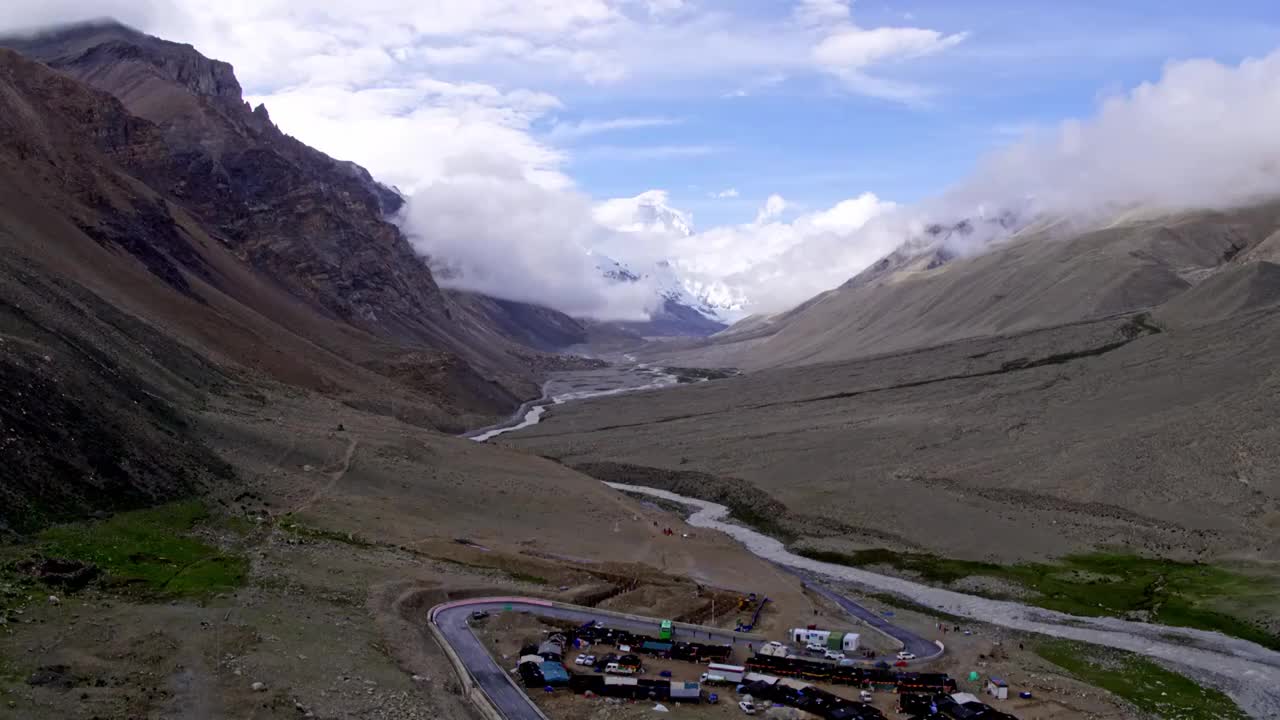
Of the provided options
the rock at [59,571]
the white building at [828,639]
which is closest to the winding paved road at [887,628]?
the white building at [828,639]

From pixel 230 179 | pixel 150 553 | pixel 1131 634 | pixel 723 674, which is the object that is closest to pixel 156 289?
pixel 150 553

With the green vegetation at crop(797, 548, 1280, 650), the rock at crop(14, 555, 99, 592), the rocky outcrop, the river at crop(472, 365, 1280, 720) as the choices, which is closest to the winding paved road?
the river at crop(472, 365, 1280, 720)

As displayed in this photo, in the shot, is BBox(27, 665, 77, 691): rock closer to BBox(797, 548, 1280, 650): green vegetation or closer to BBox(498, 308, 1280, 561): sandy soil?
BBox(797, 548, 1280, 650): green vegetation

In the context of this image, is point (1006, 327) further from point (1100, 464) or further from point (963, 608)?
point (963, 608)


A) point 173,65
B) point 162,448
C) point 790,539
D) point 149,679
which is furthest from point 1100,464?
point 173,65

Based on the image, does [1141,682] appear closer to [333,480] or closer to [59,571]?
[59,571]
